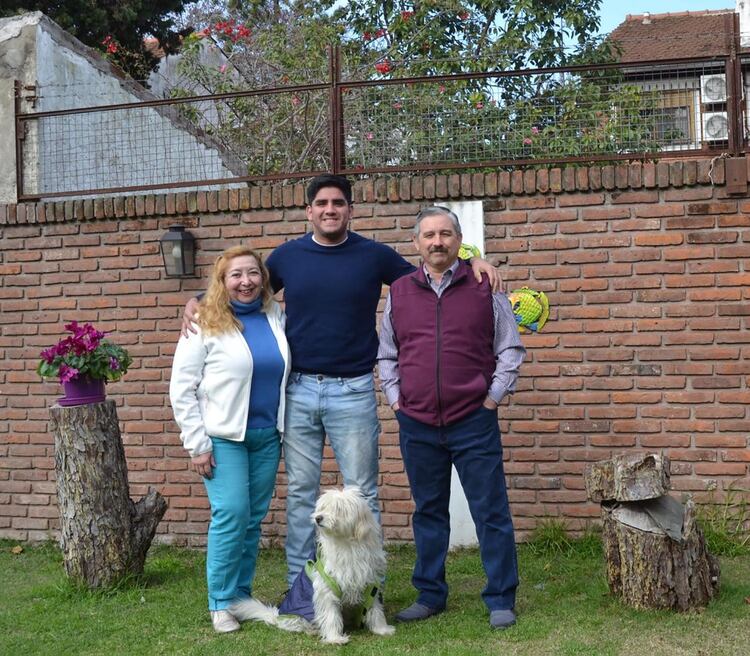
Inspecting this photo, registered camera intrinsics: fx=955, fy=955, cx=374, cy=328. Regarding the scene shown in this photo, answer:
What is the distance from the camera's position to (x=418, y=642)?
4.09m

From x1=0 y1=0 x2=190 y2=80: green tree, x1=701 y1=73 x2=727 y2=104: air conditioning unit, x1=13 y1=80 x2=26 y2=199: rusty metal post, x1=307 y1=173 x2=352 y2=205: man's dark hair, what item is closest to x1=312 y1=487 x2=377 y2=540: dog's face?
x1=307 y1=173 x2=352 y2=205: man's dark hair

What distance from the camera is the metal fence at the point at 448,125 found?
5.70 m

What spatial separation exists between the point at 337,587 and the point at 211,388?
1040mm

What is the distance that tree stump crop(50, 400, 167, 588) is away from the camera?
17.1 ft

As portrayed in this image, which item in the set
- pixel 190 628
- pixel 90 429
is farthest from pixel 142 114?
pixel 190 628

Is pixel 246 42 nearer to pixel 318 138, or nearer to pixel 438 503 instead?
pixel 318 138

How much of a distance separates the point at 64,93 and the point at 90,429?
3234 mm

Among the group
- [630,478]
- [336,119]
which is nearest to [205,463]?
[630,478]

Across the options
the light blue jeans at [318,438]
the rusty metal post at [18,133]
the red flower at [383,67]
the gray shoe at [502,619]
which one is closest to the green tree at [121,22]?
the red flower at [383,67]

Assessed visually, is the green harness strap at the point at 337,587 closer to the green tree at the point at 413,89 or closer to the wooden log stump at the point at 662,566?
the wooden log stump at the point at 662,566

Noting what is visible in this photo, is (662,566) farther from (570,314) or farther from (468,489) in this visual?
(570,314)

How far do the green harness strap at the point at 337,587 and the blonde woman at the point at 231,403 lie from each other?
1.23 feet

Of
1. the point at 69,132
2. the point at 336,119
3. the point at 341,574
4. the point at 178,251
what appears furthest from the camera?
the point at 69,132

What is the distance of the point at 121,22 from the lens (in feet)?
47.9
